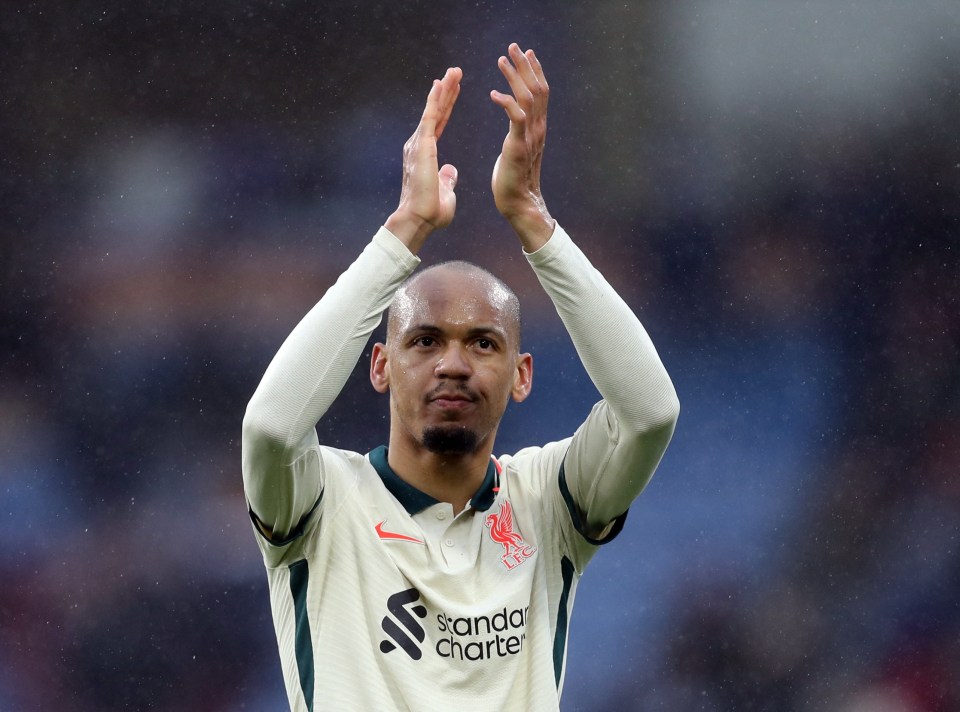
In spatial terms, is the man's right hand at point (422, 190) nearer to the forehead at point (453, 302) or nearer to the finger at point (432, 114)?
the finger at point (432, 114)

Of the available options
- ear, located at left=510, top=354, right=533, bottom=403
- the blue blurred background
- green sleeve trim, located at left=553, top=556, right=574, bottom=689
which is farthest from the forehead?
the blue blurred background

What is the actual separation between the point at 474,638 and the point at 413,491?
29 cm

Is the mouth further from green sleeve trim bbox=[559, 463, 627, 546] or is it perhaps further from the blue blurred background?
the blue blurred background

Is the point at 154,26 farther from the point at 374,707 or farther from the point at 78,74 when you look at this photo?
the point at 374,707

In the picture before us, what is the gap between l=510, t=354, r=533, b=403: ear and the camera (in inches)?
94.4

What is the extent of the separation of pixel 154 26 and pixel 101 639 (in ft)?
7.09

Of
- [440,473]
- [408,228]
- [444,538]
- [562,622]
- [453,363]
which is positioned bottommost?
[562,622]

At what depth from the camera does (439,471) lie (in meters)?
2.33

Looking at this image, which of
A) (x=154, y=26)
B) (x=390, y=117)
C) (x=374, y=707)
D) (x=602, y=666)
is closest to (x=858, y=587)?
(x=602, y=666)

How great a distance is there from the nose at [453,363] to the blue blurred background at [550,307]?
1.97 m

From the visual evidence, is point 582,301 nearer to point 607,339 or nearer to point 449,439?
point 607,339

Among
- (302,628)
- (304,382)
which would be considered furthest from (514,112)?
(302,628)

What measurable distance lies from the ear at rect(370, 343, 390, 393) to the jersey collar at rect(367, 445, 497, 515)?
0.13 m

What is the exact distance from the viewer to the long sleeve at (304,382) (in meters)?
2.03
